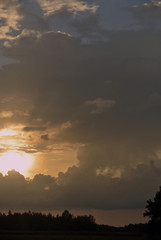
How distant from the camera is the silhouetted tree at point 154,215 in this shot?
10356 cm

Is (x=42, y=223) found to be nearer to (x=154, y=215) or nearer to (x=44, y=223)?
(x=44, y=223)

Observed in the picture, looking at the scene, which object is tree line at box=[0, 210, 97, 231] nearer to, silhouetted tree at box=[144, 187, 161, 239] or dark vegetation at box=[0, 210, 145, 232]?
dark vegetation at box=[0, 210, 145, 232]

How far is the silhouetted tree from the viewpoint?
10356cm

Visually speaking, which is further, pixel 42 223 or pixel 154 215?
pixel 42 223

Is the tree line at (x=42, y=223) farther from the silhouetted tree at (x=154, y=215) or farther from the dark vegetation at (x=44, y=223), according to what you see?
the silhouetted tree at (x=154, y=215)

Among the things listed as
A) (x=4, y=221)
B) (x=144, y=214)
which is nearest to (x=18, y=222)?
(x=4, y=221)

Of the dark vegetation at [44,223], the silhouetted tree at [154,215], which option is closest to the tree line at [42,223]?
the dark vegetation at [44,223]

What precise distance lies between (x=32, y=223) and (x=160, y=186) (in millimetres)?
76862

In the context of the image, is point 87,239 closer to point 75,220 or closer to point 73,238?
point 73,238

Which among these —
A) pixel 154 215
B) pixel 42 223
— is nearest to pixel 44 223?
pixel 42 223

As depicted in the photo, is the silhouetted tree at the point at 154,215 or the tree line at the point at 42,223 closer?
the silhouetted tree at the point at 154,215

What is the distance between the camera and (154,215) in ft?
343

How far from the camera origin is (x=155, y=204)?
105062mm

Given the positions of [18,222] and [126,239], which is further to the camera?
[18,222]
